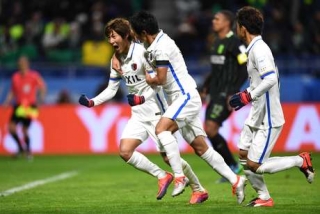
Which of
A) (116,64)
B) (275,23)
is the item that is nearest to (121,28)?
(116,64)

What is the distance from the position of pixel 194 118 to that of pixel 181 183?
81 cm

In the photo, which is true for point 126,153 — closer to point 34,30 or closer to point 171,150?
point 171,150

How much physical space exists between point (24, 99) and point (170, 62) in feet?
34.1

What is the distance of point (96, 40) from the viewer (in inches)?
886

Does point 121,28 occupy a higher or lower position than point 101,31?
higher

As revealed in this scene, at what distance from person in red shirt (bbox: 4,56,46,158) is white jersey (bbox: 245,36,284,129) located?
10595 mm

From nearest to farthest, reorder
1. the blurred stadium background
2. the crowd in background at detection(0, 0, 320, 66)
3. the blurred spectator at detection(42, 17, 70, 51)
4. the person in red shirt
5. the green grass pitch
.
A: 1. the green grass pitch
2. the person in red shirt
3. the blurred stadium background
4. the crowd in background at detection(0, 0, 320, 66)
5. the blurred spectator at detection(42, 17, 70, 51)

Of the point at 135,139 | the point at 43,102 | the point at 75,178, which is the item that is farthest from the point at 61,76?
the point at 135,139

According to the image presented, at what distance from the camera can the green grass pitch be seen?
919 centimetres

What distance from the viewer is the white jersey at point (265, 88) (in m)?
8.80

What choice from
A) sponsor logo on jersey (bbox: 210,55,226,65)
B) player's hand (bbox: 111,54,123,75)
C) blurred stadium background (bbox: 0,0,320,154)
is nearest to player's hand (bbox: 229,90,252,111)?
player's hand (bbox: 111,54,123,75)

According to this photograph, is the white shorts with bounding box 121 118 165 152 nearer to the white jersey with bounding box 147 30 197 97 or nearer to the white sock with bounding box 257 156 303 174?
the white jersey with bounding box 147 30 197 97

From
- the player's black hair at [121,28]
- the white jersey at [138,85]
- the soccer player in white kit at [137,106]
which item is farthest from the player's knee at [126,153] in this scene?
the player's black hair at [121,28]

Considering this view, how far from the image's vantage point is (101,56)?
22375 mm
